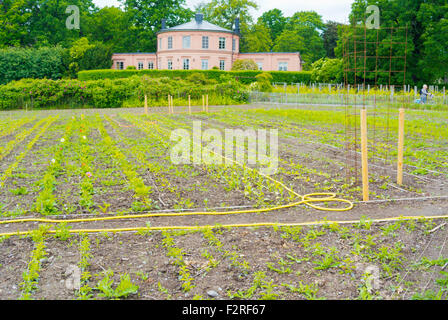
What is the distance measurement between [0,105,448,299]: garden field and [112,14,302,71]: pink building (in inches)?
1751

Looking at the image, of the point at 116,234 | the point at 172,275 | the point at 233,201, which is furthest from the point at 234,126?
the point at 172,275

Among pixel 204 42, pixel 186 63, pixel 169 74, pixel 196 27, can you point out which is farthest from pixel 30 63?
pixel 204 42

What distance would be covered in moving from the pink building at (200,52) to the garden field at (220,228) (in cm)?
4448

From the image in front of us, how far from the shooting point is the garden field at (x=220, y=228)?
3527 millimetres

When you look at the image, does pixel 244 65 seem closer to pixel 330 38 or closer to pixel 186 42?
pixel 186 42

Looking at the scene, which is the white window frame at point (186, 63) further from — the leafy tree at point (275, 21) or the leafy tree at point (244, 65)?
the leafy tree at point (275, 21)

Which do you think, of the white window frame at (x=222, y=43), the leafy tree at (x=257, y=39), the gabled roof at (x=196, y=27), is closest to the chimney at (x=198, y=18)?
the gabled roof at (x=196, y=27)

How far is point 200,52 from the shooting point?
2047 inches

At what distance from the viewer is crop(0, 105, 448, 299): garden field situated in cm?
353

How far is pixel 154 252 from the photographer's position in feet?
13.8

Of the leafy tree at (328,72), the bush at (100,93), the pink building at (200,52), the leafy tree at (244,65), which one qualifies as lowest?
the bush at (100,93)

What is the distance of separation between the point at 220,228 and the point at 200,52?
49102 mm

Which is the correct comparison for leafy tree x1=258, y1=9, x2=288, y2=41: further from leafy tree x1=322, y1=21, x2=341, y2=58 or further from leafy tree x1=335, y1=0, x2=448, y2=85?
leafy tree x1=335, y1=0, x2=448, y2=85

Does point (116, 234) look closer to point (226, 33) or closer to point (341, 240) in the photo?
point (341, 240)
